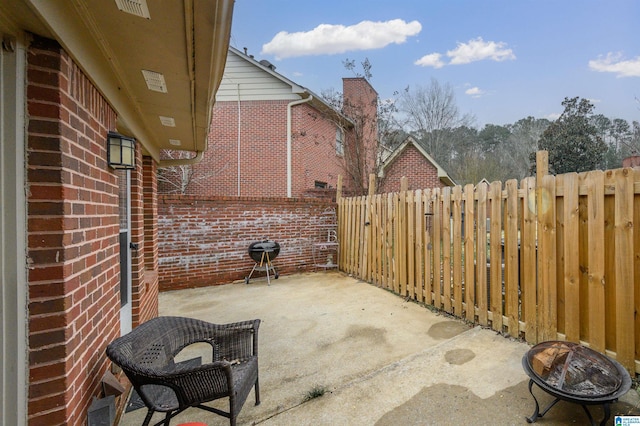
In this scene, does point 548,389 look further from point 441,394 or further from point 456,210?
point 456,210

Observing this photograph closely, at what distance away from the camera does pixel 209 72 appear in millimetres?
1898

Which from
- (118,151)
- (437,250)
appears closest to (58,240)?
(118,151)

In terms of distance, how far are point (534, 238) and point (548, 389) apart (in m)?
1.73

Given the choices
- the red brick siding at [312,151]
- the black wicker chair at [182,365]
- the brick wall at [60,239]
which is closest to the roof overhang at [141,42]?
the brick wall at [60,239]

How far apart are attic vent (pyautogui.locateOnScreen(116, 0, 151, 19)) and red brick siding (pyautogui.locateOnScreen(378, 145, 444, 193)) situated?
12.9 m

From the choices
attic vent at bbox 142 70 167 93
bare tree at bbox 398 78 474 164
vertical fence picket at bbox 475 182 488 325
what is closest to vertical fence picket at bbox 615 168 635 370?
vertical fence picket at bbox 475 182 488 325

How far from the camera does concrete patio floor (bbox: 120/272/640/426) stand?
2.28 m

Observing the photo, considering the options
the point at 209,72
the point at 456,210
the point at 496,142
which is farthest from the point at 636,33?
the point at 496,142

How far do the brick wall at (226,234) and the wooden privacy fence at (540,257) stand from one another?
3062 millimetres

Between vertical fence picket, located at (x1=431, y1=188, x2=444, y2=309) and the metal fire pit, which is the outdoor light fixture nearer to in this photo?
the metal fire pit

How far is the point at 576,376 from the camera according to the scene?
2.13 meters

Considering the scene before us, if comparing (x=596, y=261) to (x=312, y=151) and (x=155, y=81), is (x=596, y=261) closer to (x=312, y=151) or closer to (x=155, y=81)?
(x=155, y=81)

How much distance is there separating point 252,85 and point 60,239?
38.2 ft

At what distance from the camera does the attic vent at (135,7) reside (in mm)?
1308
